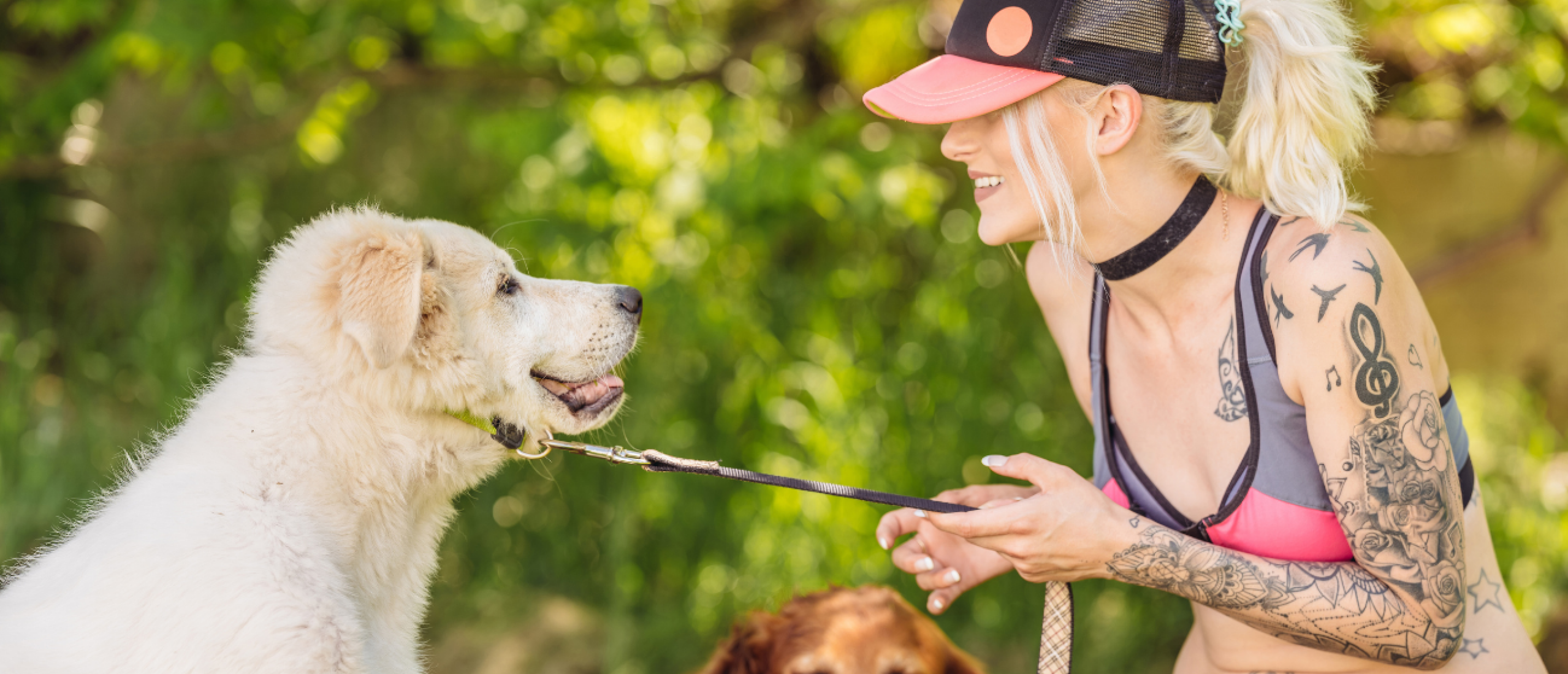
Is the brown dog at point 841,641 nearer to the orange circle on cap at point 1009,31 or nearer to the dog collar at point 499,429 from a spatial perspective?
the dog collar at point 499,429

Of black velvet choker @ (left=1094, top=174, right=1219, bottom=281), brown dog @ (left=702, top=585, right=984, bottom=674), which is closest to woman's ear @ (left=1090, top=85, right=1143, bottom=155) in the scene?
black velvet choker @ (left=1094, top=174, right=1219, bottom=281)

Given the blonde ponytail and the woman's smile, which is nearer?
the blonde ponytail

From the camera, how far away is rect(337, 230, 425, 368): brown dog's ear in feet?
6.03

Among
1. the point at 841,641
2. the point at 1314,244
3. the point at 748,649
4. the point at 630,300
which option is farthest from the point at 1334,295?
the point at 748,649

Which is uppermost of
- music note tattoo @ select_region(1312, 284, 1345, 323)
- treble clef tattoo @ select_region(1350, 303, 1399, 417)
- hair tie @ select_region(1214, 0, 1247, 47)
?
hair tie @ select_region(1214, 0, 1247, 47)

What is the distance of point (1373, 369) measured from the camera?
5.75 feet

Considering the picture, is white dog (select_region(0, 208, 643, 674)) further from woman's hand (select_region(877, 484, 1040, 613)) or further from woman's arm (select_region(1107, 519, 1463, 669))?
woman's arm (select_region(1107, 519, 1463, 669))

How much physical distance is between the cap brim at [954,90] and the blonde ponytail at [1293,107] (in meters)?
0.42

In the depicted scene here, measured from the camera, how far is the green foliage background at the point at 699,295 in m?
4.18

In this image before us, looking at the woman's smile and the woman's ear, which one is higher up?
the woman's ear

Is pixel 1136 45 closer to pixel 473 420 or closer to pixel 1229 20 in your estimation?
pixel 1229 20

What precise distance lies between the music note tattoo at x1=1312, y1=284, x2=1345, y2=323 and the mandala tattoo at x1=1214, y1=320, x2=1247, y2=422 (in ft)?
0.70

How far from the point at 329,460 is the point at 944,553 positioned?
1404 mm

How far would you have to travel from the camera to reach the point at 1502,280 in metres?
6.60
